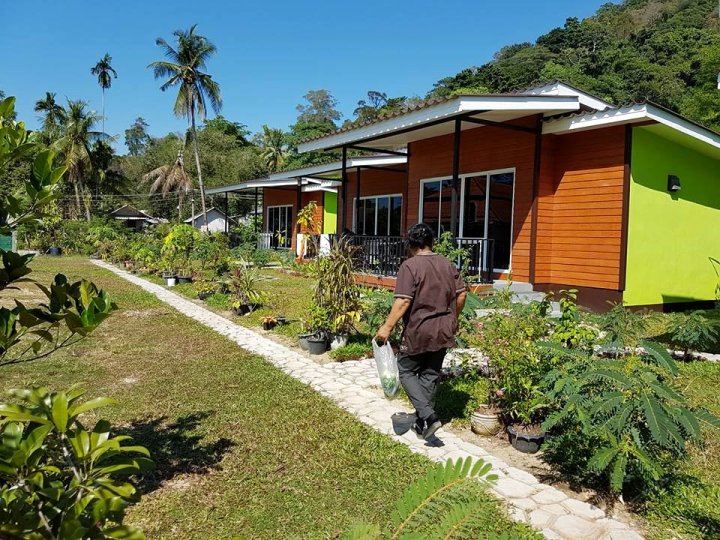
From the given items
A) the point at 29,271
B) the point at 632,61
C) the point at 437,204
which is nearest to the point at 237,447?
the point at 29,271

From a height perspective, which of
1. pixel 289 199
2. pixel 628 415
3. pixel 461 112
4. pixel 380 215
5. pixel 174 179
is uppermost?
pixel 174 179

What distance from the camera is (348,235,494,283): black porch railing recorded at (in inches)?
408

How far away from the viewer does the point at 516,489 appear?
3.28 m

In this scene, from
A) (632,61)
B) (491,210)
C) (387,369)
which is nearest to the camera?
(387,369)

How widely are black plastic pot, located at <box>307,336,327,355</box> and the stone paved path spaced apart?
14 cm

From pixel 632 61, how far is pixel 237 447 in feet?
179

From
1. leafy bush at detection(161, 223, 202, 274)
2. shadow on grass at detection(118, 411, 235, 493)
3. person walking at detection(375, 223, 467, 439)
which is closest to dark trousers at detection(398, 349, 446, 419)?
person walking at detection(375, 223, 467, 439)

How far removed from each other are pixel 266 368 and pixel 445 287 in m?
3.02

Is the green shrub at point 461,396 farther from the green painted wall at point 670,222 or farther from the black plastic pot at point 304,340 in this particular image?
the green painted wall at point 670,222

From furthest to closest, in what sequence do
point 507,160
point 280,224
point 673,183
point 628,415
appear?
point 280,224, point 507,160, point 673,183, point 628,415

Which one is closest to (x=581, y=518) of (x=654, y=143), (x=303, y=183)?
(x=654, y=143)

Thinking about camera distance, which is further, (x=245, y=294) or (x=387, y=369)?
(x=245, y=294)

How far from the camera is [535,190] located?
1003 cm

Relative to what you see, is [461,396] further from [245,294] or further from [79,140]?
[79,140]
